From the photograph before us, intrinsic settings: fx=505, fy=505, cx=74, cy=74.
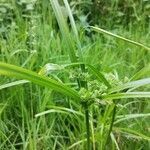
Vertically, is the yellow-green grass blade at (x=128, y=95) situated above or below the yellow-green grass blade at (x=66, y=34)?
below

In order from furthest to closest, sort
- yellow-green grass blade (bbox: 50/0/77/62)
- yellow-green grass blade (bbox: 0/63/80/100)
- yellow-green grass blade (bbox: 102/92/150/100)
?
yellow-green grass blade (bbox: 50/0/77/62)
yellow-green grass blade (bbox: 102/92/150/100)
yellow-green grass blade (bbox: 0/63/80/100)

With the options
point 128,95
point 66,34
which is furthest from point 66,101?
point 128,95

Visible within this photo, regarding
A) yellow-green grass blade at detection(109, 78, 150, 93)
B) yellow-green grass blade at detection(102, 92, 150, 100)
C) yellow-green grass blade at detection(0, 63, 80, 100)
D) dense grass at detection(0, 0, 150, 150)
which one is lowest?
dense grass at detection(0, 0, 150, 150)

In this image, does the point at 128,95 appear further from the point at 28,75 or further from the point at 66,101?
the point at 66,101

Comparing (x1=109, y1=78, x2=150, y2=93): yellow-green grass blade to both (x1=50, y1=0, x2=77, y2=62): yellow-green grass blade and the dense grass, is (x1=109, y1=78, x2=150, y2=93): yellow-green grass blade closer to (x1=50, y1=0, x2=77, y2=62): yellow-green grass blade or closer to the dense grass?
the dense grass

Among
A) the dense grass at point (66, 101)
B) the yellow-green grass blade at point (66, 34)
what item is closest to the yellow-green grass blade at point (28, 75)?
the dense grass at point (66, 101)

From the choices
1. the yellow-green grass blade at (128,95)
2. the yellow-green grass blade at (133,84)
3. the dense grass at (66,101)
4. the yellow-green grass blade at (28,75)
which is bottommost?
the dense grass at (66,101)

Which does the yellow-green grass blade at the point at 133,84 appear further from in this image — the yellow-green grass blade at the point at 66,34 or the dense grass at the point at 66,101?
the yellow-green grass blade at the point at 66,34

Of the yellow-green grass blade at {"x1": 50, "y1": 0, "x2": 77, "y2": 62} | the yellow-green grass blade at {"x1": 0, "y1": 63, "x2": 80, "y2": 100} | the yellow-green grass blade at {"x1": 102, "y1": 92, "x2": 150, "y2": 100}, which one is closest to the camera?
the yellow-green grass blade at {"x1": 0, "y1": 63, "x2": 80, "y2": 100}

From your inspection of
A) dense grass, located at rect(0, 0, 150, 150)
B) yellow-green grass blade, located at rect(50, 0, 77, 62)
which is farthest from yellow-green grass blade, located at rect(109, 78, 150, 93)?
yellow-green grass blade, located at rect(50, 0, 77, 62)
